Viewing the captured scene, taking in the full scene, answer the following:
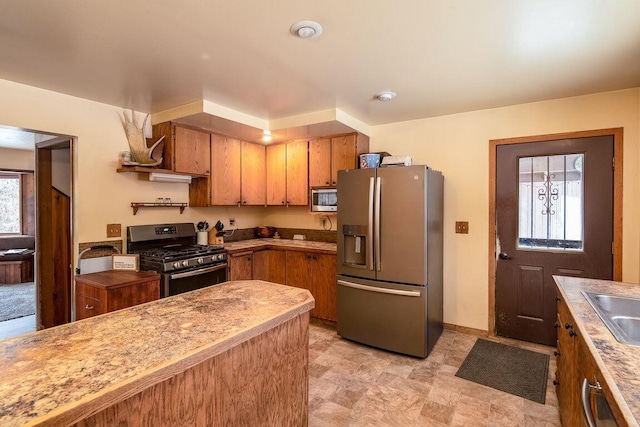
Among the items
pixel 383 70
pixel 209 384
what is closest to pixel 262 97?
pixel 383 70

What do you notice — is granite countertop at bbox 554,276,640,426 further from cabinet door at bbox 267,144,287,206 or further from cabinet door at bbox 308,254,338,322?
cabinet door at bbox 267,144,287,206

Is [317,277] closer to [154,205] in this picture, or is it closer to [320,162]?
[320,162]

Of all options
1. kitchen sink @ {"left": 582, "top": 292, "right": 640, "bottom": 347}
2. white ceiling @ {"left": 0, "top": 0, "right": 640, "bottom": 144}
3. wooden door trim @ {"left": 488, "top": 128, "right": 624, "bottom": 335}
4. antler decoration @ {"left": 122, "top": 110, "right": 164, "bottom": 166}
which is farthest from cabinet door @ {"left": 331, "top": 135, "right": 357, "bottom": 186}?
kitchen sink @ {"left": 582, "top": 292, "right": 640, "bottom": 347}

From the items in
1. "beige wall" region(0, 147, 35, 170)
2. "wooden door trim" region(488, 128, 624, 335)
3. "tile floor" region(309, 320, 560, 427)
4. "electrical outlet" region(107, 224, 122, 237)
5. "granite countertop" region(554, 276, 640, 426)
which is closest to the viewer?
"granite countertop" region(554, 276, 640, 426)

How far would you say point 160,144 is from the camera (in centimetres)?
333

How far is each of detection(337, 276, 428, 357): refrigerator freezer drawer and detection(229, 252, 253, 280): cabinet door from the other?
1.13 m

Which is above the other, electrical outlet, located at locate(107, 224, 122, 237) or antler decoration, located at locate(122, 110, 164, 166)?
antler decoration, located at locate(122, 110, 164, 166)

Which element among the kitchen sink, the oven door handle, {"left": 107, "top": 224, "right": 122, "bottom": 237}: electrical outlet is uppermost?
{"left": 107, "top": 224, "right": 122, "bottom": 237}: electrical outlet

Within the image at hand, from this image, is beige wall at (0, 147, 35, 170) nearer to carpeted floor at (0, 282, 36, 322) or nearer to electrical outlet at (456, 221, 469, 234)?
carpeted floor at (0, 282, 36, 322)

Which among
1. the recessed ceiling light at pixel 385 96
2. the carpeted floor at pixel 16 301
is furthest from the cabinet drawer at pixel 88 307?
the recessed ceiling light at pixel 385 96

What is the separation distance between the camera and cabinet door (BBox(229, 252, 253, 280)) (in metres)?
3.53

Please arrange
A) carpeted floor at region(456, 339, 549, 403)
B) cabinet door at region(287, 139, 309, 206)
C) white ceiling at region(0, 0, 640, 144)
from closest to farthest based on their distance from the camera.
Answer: white ceiling at region(0, 0, 640, 144)
carpeted floor at region(456, 339, 549, 403)
cabinet door at region(287, 139, 309, 206)

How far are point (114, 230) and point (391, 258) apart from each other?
2.68m

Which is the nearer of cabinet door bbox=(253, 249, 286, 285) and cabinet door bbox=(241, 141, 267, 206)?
cabinet door bbox=(253, 249, 286, 285)
